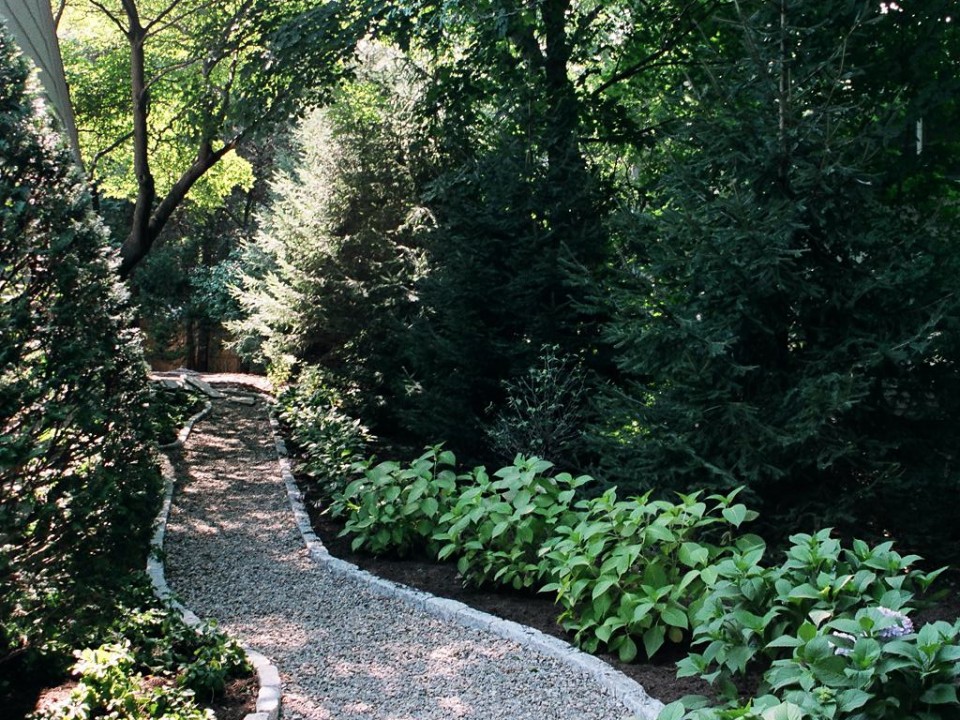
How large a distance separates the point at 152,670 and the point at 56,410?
1.46 meters

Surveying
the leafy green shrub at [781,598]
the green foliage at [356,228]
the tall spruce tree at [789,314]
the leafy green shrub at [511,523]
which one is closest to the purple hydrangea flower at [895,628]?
the leafy green shrub at [781,598]

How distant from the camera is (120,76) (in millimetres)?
12578

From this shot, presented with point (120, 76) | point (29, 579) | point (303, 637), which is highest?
point (120, 76)

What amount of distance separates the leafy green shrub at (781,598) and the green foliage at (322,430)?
4084 millimetres

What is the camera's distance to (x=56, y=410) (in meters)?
3.38

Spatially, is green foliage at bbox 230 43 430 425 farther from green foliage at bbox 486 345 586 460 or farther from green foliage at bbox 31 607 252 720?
green foliage at bbox 31 607 252 720

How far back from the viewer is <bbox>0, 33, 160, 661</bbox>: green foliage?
335cm

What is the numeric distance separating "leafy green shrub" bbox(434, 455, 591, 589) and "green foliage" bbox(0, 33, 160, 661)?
2.50 meters

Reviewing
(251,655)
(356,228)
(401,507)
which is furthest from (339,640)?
(356,228)

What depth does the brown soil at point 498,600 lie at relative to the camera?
14.1 feet

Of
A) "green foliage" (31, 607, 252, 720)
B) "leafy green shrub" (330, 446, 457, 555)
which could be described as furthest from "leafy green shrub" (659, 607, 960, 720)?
"leafy green shrub" (330, 446, 457, 555)

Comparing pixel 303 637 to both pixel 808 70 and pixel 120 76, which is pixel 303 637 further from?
pixel 120 76

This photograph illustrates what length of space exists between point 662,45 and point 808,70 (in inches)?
195

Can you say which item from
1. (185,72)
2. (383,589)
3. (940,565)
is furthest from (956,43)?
(185,72)
